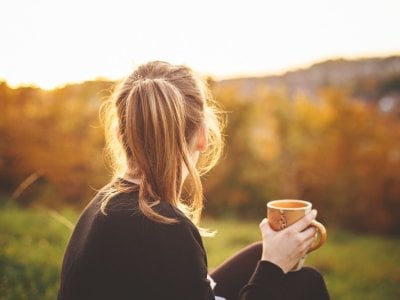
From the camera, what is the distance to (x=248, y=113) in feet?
31.3

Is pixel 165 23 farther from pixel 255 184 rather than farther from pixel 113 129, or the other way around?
pixel 255 184

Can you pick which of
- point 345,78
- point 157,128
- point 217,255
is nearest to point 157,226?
point 157,128

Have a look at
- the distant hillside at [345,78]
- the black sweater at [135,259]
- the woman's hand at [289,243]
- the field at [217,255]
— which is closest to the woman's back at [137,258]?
the black sweater at [135,259]

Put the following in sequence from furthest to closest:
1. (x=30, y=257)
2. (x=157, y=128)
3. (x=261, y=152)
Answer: (x=261, y=152)
(x=30, y=257)
(x=157, y=128)

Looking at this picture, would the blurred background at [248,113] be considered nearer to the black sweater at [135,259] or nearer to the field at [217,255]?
the field at [217,255]

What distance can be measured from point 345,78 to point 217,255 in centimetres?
637

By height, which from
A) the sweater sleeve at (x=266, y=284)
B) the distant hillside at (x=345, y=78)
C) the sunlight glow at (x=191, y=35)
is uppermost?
the sunlight glow at (x=191, y=35)

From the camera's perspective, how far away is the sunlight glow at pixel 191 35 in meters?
4.89

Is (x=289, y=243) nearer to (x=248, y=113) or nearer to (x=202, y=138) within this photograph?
(x=202, y=138)

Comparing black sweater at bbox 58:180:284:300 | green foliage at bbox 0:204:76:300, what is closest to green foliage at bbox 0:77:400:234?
green foliage at bbox 0:204:76:300

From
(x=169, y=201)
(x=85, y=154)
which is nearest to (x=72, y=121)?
(x=85, y=154)

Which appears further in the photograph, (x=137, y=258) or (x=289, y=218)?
(x=289, y=218)

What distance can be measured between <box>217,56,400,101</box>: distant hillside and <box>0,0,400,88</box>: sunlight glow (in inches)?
12.7

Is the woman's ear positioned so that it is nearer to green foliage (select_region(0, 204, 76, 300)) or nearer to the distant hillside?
green foliage (select_region(0, 204, 76, 300))
